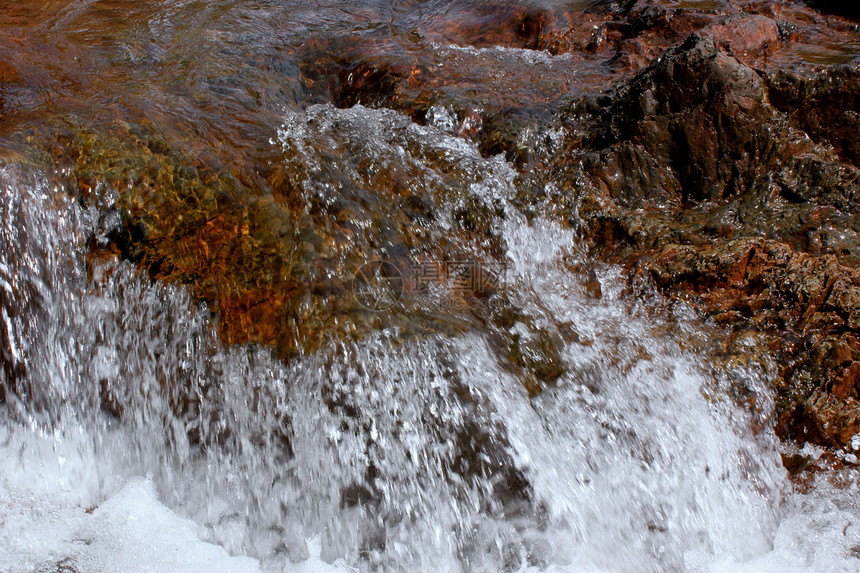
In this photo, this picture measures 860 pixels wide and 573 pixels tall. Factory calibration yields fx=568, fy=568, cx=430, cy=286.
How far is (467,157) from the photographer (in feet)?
12.4

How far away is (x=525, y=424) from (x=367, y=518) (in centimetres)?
81

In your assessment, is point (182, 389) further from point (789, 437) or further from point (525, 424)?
point (789, 437)

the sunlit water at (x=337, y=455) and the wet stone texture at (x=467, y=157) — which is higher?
the wet stone texture at (x=467, y=157)

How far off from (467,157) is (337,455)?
216 centimetres

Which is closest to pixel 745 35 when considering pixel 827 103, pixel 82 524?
pixel 827 103

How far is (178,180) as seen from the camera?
9.30 ft

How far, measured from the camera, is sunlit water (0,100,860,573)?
7.81 feet

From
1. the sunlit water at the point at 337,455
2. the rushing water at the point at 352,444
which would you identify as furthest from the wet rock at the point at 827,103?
the sunlit water at the point at 337,455

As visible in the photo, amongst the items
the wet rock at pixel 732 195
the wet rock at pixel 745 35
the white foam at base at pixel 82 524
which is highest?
the wet rock at pixel 745 35

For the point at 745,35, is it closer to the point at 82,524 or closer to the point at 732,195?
the point at 732,195

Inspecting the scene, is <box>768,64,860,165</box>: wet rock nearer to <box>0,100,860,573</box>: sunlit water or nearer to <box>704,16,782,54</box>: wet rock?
<box>704,16,782,54</box>: wet rock

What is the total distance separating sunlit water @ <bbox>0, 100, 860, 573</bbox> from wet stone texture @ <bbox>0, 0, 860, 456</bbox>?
0.55 feet

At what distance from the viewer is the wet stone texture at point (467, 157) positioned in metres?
2.72

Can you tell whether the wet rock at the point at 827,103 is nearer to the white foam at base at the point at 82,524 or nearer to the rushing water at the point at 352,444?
the rushing water at the point at 352,444
